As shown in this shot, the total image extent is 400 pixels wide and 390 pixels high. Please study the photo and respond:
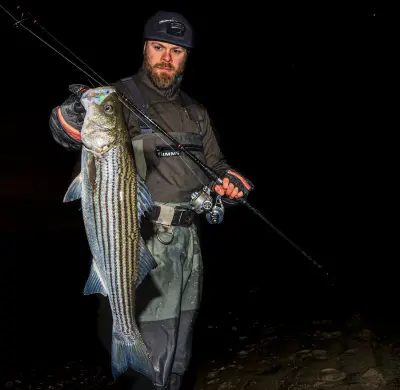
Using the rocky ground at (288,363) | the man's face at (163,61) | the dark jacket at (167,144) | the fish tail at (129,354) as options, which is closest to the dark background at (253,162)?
the man's face at (163,61)

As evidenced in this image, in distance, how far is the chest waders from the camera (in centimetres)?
388

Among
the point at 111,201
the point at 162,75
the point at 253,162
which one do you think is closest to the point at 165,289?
the point at 111,201

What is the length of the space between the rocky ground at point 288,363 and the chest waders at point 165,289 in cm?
153

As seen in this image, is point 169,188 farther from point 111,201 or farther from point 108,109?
point 108,109

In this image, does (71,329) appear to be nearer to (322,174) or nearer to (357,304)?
(357,304)

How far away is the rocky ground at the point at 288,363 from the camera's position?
493cm

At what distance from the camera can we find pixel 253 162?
31672 millimetres

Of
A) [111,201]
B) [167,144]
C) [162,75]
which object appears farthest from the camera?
[162,75]

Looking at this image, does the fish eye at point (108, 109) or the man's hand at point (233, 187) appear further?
the man's hand at point (233, 187)

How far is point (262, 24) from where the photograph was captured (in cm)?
6056

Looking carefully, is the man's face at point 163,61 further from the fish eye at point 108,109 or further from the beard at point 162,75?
the fish eye at point 108,109

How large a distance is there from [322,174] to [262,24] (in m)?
39.3

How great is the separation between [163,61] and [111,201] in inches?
71.7

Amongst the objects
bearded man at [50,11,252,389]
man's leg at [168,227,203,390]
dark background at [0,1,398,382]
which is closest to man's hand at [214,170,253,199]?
bearded man at [50,11,252,389]
